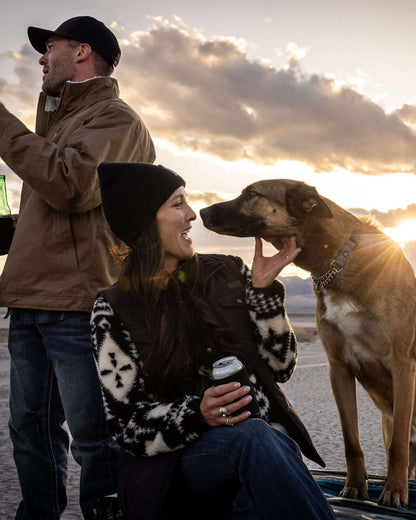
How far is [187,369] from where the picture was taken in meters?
2.69

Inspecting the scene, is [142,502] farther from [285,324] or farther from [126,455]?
[285,324]

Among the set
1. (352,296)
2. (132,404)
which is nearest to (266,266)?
(132,404)

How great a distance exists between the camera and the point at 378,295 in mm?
4125

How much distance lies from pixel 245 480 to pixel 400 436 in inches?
77.7

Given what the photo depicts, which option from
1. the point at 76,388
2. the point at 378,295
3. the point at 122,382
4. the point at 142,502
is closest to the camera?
the point at 142,502

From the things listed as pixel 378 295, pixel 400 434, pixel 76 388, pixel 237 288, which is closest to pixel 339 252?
pixel 378 295

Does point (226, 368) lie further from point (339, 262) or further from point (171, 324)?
point (339, 262)

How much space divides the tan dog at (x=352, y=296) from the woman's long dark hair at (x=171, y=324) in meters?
1.53

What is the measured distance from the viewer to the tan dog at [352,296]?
4.03 meters

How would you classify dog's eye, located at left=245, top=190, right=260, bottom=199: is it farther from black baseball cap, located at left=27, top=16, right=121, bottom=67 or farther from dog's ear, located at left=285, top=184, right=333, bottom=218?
black baseball cap, located at left=27, top=16, right=121, bottom=67

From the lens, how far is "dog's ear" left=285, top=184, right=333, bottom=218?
4.21 metres

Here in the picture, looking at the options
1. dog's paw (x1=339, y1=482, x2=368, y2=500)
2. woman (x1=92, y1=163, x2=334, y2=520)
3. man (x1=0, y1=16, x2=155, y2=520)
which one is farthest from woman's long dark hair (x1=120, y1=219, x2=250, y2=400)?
dog's paw (x1=339, y1=482, x2=368, y2=500)

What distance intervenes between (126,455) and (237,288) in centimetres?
90

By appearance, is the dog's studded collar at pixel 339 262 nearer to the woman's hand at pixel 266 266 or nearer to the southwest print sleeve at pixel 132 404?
the woman's hand at pixel 266 266
